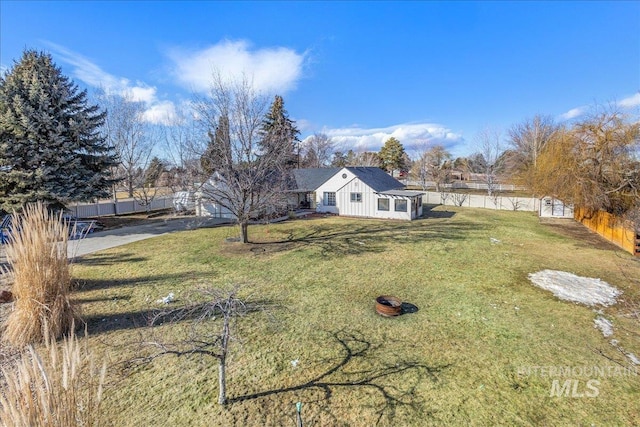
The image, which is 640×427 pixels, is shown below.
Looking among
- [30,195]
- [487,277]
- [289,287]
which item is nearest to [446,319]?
[487,277]

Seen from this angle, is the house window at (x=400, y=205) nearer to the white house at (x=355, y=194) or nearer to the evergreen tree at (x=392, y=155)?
the white house at (x=355, y=194)

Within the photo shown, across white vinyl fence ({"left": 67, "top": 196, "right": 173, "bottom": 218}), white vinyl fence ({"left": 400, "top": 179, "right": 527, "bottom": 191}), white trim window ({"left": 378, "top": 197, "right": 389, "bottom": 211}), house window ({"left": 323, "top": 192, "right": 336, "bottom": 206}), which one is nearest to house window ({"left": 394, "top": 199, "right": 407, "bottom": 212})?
white trim window ({"left": 378, "top": 197, "right": 389, "bottom": 211})

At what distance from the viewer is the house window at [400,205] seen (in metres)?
19.3

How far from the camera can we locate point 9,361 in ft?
14.3

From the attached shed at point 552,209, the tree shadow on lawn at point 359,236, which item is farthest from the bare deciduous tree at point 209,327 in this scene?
the attached shed at point 552,209

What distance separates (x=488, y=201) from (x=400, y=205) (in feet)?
37.5

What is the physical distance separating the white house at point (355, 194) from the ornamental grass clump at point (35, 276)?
50.3 ft

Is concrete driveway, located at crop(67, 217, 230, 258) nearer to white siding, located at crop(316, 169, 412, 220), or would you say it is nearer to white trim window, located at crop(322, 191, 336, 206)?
white trim window, located at crop(322, 191, 336, 206)

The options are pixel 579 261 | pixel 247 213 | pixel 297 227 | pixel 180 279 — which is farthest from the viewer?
pixel 297 227

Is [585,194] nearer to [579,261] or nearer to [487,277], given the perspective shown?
[579,261]

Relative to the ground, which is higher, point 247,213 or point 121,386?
point 247,213

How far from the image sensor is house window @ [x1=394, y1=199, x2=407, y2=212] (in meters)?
19.3

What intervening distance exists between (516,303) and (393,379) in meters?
4.43

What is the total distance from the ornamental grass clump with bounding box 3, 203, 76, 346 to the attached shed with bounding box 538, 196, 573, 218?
24789mm
